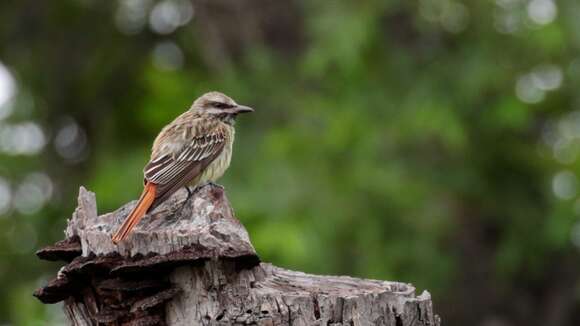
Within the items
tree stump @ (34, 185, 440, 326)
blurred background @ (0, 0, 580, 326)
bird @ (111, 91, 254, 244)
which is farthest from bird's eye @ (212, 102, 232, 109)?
blurred background @ (0, 0, 580, 326)

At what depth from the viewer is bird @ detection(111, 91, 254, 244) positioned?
7848 millimetres

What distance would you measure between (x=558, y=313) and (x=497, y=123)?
3040mm

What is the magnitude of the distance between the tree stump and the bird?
3.20 ft

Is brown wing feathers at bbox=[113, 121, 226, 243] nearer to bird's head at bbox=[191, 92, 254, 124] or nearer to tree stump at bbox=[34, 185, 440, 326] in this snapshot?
bird's head at bbox=[191, 92, 254, 124]

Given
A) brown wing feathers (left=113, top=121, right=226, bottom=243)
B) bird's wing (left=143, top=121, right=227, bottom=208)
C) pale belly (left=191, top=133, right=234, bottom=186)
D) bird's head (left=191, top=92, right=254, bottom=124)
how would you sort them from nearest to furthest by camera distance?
brown wing feathers (left=113, top=121, right=226, bottom=243) < bird's wing (left=143, top=121, right=227, bottom=208) < pale belly (left=191, top=133, right=234, bottom=186) < bird's head (left=191, top=92, right=254, bottom=124)

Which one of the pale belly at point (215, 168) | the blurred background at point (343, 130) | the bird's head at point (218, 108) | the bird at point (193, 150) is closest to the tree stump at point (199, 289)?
the bird at point (193, 150)

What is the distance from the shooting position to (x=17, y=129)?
18297 mm

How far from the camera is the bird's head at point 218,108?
942 centimetres

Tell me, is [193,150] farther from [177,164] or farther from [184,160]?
[177,164]

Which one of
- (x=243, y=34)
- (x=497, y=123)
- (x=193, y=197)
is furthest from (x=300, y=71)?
(x=193, y=197)

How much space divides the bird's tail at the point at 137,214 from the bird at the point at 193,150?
0.04 ft

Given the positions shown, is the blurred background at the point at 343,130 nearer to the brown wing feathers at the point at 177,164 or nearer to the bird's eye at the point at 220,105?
the bird's eye at the point at 220,105

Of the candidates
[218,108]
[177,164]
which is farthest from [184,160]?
[218,108]

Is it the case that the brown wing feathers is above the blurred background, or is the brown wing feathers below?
below
